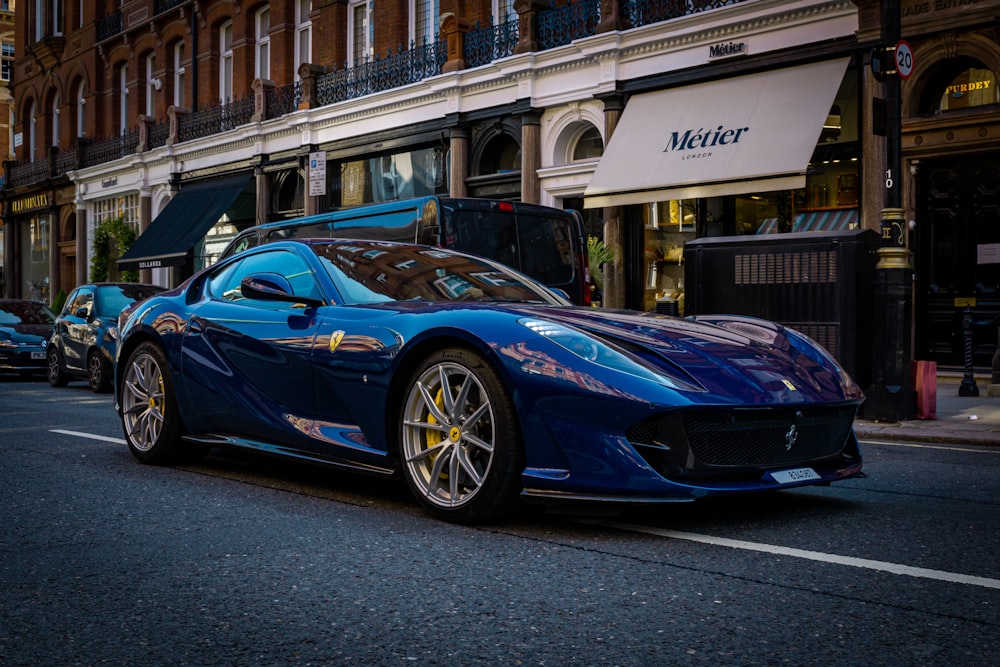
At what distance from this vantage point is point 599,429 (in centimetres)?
440

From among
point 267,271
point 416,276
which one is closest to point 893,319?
point 416,276

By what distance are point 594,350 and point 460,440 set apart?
729 mm

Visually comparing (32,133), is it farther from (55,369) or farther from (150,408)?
(150,408)

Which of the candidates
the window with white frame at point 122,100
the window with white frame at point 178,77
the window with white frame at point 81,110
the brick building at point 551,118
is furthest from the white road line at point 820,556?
the window with white frame at point 81,110

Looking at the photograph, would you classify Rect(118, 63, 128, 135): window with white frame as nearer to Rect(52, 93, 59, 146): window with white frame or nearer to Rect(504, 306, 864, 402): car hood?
Rect(52, 93, 59, 146): window with white frame

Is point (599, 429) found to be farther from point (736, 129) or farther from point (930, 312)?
point (736, 129)

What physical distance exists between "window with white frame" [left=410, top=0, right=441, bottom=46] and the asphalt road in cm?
1974

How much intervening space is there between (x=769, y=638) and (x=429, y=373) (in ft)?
7.24

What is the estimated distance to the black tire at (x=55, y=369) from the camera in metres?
16.9

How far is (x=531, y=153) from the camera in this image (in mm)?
21219

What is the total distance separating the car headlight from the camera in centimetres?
442

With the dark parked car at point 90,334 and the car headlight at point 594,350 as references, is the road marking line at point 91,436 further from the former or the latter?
the dark parked car at point 90,334

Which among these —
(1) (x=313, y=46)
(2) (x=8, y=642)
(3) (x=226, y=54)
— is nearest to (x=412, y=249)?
(2) (x=8, y=642)

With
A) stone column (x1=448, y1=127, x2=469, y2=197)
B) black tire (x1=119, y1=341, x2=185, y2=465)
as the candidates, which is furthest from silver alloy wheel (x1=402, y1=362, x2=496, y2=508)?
stone column (x1=448, y1=127, x2=469, y2=197)
